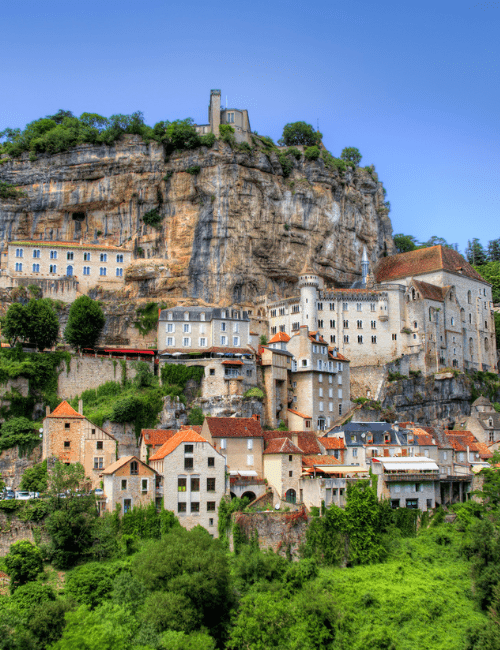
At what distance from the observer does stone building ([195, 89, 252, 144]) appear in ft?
283

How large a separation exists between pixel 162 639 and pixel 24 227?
5598 centimetres

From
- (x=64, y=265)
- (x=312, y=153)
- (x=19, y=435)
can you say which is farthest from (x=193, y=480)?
(x=312, y=153)

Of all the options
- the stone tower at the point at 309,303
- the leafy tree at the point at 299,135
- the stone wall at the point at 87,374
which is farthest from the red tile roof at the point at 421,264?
the stone wall at the point at 87,374

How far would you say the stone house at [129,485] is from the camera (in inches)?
1866

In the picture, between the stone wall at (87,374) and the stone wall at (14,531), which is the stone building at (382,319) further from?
the stone wall at (14,531)

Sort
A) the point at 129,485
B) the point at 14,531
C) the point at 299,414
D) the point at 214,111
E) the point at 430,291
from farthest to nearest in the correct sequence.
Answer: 1. the point at 214,111
2. the point at 430,291
3. the point at 299,414
4. the point at 129,485
5. the point at 14,531

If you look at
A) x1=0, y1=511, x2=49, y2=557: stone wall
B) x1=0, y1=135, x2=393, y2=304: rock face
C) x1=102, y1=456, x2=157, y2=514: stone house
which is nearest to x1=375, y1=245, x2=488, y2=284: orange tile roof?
x1=0, y1=135, x2=393, y2=304: rock face

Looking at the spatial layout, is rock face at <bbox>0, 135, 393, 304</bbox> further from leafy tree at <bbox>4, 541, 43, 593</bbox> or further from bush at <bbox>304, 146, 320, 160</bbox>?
leafy tree at <bbox>4, 541, 43, 593</bbox>

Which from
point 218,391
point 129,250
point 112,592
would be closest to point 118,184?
point 129,250

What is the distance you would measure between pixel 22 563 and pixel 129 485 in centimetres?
822

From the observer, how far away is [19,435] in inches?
2174

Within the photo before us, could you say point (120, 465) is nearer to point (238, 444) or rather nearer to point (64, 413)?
point (64, 413)

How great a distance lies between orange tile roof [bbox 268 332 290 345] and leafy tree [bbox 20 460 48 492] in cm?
2794

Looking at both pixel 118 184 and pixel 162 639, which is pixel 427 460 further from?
pixel 118 184
